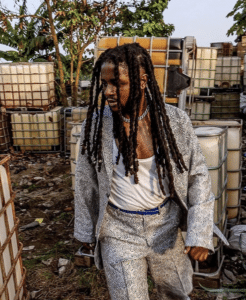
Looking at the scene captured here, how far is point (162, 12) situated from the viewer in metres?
14.6

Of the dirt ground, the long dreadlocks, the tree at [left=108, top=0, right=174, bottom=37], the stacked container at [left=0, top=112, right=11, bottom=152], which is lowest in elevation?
the dirt ground

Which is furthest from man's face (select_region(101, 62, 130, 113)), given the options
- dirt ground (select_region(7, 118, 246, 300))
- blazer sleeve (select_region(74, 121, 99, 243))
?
dirt ground (select_region(7, 118, 246, 300))

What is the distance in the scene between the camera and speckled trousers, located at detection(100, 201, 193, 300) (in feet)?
5.91

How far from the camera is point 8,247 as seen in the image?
243cm

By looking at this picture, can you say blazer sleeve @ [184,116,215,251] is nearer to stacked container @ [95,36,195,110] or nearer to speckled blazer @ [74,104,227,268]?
speckled blazer @ [74,104,227,268]

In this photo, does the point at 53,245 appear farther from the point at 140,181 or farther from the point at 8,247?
the point at 140,181

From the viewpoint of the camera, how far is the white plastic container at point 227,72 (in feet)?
38.4

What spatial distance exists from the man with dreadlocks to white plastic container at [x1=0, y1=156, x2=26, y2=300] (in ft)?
2.35

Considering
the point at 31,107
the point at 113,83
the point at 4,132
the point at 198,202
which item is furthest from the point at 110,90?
the point at 4,132

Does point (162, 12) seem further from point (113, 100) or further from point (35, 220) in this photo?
point (113, 100)

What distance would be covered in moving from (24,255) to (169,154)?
2850mm

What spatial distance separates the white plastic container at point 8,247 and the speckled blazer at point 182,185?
68 centimetres

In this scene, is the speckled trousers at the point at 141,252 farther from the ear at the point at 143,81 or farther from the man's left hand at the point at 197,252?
the ear at the point at 143,81

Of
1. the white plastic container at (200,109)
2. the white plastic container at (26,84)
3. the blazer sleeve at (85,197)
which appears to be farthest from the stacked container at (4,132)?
the blazer sleeve at (85,197)
